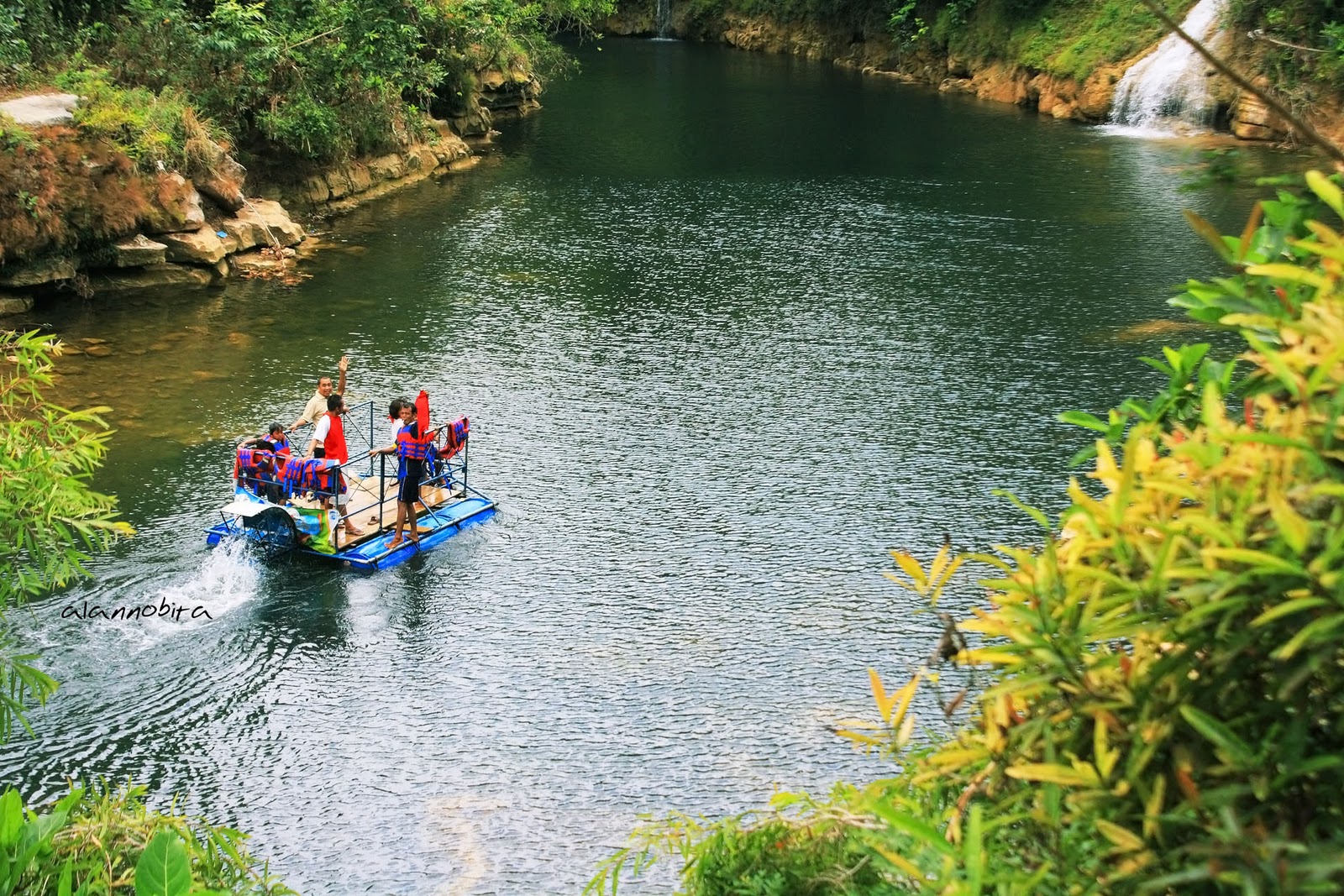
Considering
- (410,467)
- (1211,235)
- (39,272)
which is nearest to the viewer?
(1211,235)

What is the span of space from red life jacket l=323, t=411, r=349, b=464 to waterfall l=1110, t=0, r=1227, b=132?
1245 inches

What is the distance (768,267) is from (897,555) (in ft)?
76.5

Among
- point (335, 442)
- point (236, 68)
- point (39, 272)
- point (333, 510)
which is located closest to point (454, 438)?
point (335, 442)

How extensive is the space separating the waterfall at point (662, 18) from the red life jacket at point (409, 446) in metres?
57.8

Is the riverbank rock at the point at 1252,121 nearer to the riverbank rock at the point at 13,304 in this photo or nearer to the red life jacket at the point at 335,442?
the red life jacket at the point at 335,442

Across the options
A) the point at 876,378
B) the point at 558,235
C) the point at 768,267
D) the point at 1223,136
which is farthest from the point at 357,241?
the point at 1223,136

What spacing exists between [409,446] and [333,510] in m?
1.24

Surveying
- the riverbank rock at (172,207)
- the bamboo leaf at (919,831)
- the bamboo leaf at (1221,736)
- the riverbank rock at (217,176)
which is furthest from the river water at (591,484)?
the bamboo leaf at (919,831)

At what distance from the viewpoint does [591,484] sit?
17.3 meters

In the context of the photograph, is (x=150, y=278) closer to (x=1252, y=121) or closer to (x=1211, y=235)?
(x=1211, y=235)

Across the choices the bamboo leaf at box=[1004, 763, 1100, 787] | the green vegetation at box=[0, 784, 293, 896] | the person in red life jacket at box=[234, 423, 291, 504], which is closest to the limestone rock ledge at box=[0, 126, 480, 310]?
the person in red life jacket at box=[234, 423, 291, 504]

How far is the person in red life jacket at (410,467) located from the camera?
50.3 ft

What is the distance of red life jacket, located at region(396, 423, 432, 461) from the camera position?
1530 cm

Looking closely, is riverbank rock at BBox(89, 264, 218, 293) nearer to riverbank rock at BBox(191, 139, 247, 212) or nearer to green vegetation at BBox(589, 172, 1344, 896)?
riverbank rock at BBox(191, 139, 247, 212)
